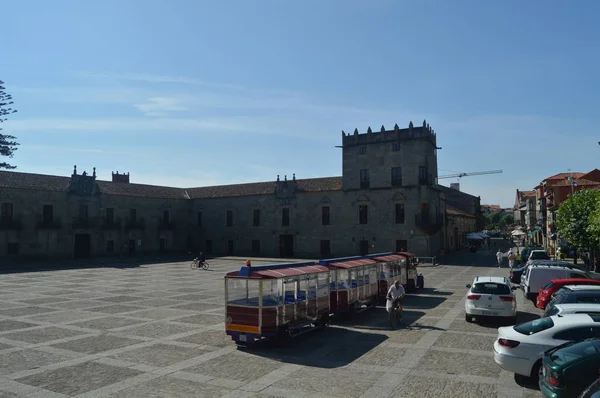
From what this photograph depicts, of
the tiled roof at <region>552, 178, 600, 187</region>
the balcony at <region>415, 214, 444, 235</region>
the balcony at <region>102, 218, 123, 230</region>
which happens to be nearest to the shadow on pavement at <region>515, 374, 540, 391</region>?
the balcony at <region>415, 214, 444, 235</region>

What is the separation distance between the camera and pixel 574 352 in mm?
7711

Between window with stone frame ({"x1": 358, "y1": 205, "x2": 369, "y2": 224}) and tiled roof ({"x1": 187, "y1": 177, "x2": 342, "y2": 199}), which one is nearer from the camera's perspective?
window with stone frame ({"x1": 358, "y1": 205, "x2": 369, "y2": 224})

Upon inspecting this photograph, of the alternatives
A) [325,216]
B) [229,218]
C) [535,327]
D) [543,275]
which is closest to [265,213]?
[229,218]

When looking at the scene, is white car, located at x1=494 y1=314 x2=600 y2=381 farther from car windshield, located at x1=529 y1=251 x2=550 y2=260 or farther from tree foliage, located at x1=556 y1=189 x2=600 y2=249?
car windshield, located at x1=529 y1=251 x2=550 y2=260

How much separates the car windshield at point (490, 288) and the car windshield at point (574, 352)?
7721mm

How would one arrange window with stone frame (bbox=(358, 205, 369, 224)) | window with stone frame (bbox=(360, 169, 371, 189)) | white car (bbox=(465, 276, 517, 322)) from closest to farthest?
white car (bbox=(465, 276, 517, 322)) < window with stone frame (bbox=(358, 205, 369, 224)) < window with stone frame (bbox=(360, 169, 371, 189))

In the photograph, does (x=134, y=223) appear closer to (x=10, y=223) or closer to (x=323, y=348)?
(x=10, y=223)

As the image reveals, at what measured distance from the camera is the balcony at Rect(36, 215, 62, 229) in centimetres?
4662

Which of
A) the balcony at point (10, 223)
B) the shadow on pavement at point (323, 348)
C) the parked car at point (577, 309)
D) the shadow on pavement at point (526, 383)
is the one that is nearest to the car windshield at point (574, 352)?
the shadow on pavement at point (526, 383)

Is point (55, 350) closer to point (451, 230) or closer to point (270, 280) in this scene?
point (270, 280)

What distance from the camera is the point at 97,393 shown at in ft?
30.2

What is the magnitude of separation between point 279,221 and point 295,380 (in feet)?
146

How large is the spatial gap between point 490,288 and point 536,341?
6770mm

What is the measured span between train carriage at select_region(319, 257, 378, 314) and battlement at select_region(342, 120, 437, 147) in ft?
96.5
